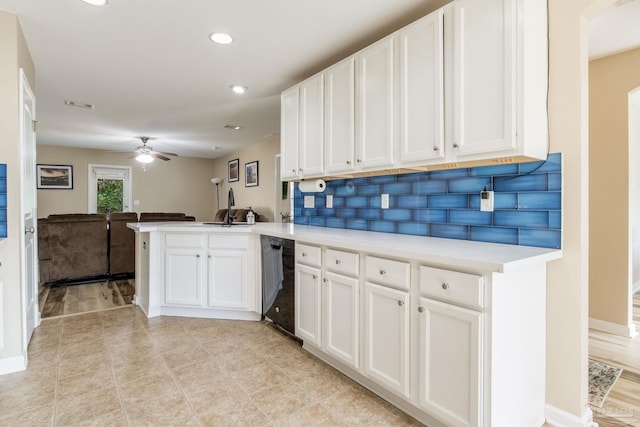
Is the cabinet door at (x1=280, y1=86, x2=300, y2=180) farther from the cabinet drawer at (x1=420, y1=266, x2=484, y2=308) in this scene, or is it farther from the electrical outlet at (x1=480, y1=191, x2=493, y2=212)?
the cabinet drawer at (x1=420, y1=266, x2=484, y2=308)

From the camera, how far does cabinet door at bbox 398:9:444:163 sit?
6.23 ft

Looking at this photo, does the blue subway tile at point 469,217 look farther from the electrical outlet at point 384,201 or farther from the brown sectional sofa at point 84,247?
the brown sectional sofa at point 84,247

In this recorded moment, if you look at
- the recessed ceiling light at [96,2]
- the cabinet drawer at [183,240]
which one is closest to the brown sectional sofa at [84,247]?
the cabinet drawer at [183,240]

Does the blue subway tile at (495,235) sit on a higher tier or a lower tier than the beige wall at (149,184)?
lower

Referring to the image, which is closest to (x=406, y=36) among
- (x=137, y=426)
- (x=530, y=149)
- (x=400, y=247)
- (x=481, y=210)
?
(x=530, y=149)

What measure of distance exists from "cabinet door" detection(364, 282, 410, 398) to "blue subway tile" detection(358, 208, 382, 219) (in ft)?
2.92

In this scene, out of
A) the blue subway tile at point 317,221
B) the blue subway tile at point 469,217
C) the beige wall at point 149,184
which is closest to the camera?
the blue subway tile at point 469,217

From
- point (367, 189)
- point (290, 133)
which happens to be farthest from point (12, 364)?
point (367, 189)

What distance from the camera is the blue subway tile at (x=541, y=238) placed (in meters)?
1.71

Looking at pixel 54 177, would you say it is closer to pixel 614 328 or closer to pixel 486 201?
pixel 486 201

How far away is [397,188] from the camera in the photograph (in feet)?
8.38

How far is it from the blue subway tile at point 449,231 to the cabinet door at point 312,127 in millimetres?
1003

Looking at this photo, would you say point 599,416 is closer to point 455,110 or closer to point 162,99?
point 455,110

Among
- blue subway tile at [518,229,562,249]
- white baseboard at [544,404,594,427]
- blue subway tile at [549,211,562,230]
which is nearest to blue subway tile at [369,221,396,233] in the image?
blue subway tile at [518,229,562,249]
